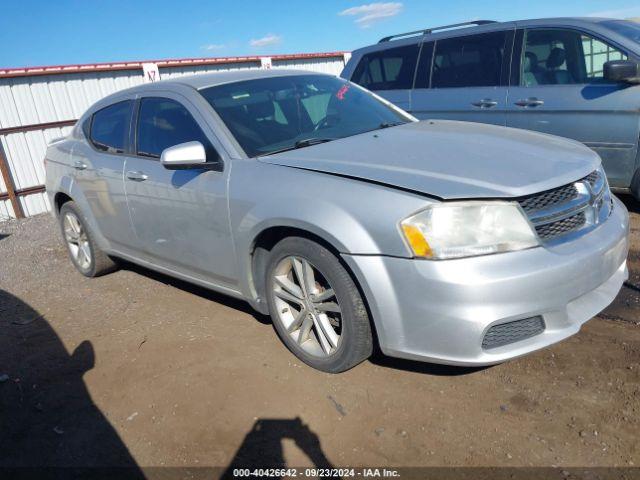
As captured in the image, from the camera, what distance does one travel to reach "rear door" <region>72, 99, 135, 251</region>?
13.0ft

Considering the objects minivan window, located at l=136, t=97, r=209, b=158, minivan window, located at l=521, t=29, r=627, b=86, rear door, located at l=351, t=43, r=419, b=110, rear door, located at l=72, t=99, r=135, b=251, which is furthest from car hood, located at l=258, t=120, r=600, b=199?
rear door, located at l=351, t=43, r=419, b=110

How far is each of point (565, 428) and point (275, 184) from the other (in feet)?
5.93

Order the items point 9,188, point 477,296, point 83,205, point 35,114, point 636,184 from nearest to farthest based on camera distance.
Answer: point 477,296
point 83,205
point 636,184
point 9,188
point 35,114

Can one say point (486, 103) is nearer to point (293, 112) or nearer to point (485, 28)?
point (485, 28)

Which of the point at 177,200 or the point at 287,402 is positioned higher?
the point at 177,200

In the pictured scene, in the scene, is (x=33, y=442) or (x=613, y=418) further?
(x=33, y=442)

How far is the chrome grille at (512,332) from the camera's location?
2336 mm

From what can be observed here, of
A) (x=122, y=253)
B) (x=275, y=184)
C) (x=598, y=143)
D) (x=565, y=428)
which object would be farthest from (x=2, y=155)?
(x=565, y=428)

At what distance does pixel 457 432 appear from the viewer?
2395 mm

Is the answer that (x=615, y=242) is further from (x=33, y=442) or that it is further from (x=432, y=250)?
(x=33, y=442)

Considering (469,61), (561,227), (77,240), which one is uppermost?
(469,61)

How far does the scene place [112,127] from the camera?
165 inches

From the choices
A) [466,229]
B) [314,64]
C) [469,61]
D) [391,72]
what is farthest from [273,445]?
[314,64]

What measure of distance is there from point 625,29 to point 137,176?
460 centimetres
